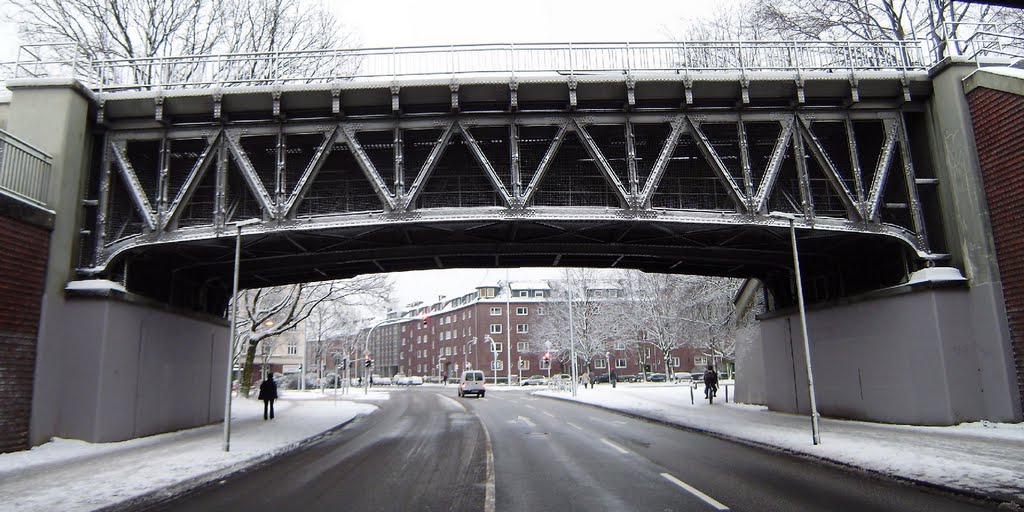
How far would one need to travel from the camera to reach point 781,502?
7.86 m

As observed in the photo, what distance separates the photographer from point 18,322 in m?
13.4

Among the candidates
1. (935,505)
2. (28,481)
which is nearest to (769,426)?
(935,505)

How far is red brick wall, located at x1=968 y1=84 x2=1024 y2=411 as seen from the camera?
46.6ft

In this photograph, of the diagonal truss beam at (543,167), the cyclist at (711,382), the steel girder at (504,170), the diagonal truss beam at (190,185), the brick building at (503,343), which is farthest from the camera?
the brick building at (503,343)

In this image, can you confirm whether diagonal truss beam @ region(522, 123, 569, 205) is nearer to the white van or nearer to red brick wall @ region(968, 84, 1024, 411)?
red brick wall @ region(968, 84, 1024, 411)

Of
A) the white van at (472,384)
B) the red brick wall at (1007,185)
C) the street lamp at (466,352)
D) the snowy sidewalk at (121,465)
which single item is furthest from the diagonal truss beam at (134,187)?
the street lamp at (466,352)

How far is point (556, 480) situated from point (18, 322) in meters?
12.1

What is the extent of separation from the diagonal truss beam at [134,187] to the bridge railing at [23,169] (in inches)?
58.3

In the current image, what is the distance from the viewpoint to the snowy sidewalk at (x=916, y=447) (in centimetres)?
877

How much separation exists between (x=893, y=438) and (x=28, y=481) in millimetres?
16388

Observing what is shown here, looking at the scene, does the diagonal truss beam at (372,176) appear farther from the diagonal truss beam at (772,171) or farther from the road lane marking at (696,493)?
the diagonal truss beam at (772,171)

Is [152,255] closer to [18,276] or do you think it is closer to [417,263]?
[18,276]

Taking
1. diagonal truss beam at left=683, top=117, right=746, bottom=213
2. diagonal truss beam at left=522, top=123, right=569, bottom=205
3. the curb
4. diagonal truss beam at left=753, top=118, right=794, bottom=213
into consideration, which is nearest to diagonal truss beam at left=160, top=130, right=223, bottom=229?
the curb

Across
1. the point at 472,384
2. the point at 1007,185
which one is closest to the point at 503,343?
the point at 472,384
